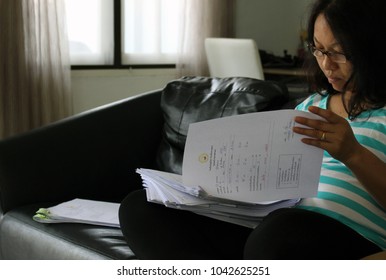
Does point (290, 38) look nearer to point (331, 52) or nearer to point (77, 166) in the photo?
point (77, 166)

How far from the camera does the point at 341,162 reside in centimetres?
116

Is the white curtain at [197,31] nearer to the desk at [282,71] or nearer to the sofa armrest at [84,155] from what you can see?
the desk at [282,71]

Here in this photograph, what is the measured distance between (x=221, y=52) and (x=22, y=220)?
5.70 ft

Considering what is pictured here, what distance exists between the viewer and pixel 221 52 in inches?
120

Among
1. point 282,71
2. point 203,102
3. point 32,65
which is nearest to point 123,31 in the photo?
point 32,65

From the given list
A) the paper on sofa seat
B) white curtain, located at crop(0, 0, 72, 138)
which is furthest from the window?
the paper on sofa seat

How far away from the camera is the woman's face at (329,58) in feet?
3.98

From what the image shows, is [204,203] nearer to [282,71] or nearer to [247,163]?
[247,163]

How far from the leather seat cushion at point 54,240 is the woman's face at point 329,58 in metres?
0.61

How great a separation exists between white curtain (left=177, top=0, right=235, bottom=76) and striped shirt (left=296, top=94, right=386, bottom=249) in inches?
97.4

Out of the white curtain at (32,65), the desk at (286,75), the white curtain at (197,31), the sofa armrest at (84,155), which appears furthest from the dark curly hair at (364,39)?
the white curtain at (197,31)

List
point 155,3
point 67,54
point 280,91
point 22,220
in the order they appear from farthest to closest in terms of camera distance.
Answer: point 155,3 → point 67,54 → point 280,91 → point 22,220

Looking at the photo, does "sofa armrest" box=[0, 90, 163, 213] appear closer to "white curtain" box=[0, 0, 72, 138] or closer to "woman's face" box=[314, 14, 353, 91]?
"woman's face" box=[314, 14, 353, 91]
